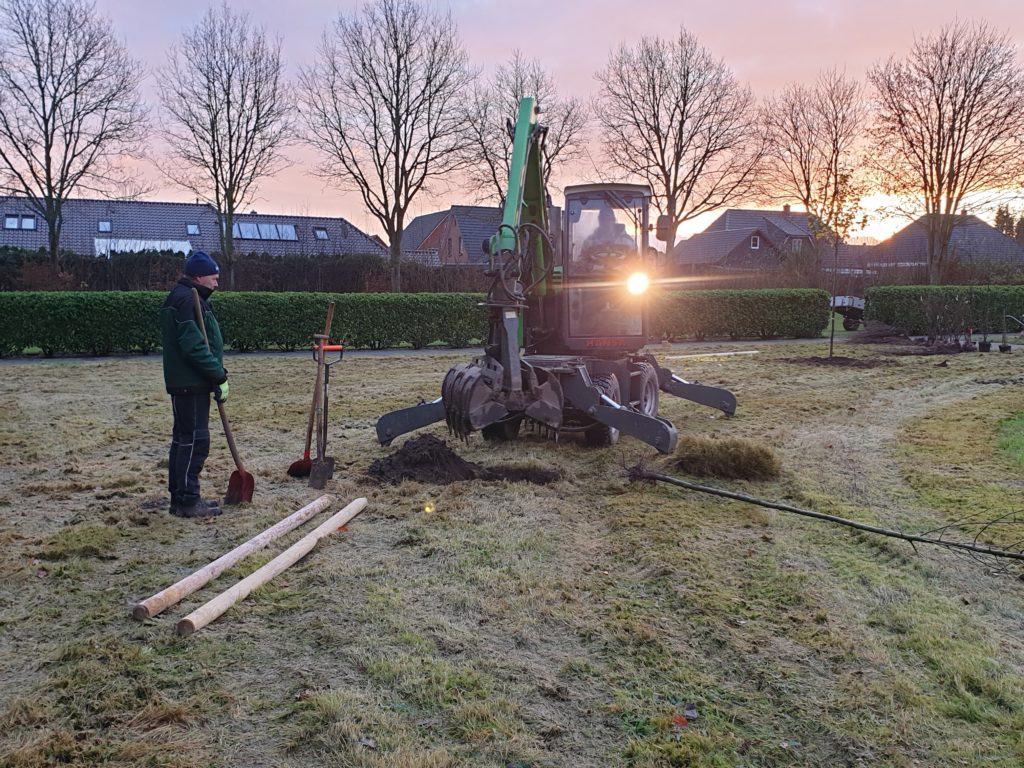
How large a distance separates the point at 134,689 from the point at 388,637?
3.61 feet

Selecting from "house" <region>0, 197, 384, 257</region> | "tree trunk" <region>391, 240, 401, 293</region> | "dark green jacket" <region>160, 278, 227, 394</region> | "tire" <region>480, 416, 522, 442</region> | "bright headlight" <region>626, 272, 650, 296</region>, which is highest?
"house" <region>0, 197, 384, 257</region>

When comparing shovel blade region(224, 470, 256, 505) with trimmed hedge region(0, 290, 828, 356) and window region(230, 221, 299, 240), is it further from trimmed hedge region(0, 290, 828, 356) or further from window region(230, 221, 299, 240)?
window region(230, 221, 299, 240)

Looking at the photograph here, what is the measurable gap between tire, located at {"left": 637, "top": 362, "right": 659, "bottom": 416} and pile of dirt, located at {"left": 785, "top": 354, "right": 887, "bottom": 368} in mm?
9272

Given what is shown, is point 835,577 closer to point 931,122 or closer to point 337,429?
point 337,429

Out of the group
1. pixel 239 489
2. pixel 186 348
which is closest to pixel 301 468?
pixel 239 489

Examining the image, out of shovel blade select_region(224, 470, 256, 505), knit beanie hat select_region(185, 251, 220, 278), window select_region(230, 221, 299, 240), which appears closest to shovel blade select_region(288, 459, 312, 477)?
shovel blade select_region(224, 470, 256, 505)

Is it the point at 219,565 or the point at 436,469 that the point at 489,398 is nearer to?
the point at 436,469

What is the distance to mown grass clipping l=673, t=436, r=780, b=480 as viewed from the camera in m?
7.05

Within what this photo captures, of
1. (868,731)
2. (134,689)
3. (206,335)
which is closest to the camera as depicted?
(868,731)

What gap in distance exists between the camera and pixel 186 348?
18.6ft

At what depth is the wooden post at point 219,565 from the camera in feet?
13.3

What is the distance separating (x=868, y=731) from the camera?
3.04m

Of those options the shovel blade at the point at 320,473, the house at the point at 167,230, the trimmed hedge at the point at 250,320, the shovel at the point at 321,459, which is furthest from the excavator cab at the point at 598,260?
the house at the point at 167,230

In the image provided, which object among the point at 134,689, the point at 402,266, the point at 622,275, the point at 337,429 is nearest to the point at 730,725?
the point at 134,689
